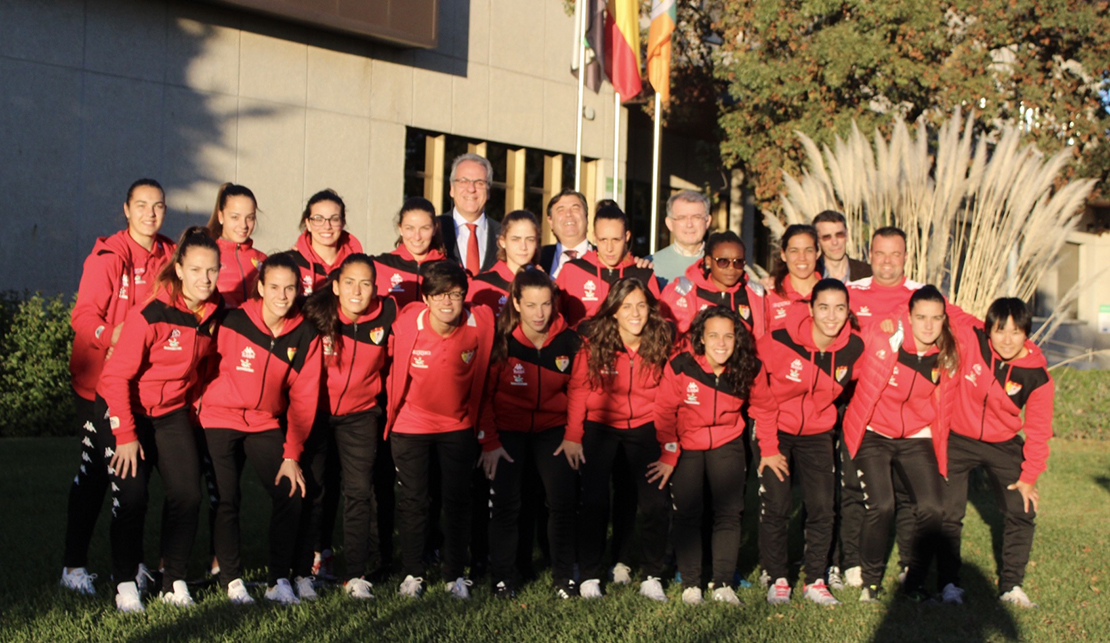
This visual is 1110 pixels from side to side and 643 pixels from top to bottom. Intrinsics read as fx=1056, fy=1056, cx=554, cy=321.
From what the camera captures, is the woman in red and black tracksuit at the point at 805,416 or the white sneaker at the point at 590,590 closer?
the white sneaker at the point at 590,590

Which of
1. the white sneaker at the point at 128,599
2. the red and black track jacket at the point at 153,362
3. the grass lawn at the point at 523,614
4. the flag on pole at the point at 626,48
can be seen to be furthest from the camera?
the flag on pole at the point at 626,48

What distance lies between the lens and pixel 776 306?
20.6ft

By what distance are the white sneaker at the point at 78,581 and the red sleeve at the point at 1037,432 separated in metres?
5.04

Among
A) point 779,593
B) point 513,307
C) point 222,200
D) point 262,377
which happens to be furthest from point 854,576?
point 222,200

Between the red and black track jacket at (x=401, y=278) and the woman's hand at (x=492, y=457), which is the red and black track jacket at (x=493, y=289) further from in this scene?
the woman's hand at (x=492, y=457)

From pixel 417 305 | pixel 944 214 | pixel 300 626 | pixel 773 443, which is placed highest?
pixel 944 214

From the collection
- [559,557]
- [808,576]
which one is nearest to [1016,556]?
[808,576]

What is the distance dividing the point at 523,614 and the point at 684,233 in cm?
251

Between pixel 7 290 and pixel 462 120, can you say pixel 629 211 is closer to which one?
pixel 462 120

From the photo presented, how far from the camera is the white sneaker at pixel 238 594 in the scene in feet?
16.6

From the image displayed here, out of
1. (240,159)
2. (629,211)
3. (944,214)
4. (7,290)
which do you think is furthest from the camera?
(629,211)

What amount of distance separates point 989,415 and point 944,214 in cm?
451

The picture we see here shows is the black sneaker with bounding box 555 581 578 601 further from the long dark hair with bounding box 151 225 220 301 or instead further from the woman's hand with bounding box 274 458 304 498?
the long dark hair with bounding box 151 225 220 301

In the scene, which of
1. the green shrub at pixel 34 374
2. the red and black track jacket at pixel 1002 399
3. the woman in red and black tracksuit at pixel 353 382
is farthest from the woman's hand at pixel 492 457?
the green shrub at pixel 34 374
